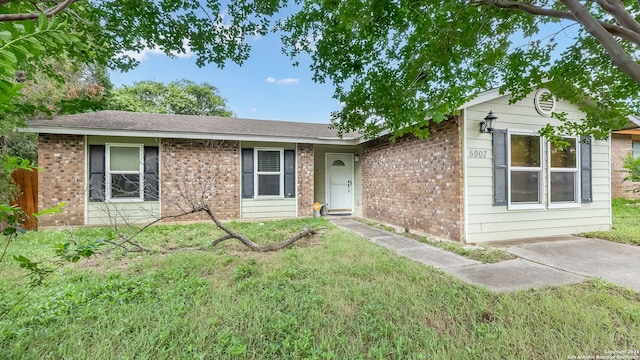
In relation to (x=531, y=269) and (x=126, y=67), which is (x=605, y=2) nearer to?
(x=531, y=269)

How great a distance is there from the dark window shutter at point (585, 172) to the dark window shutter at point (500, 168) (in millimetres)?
2017

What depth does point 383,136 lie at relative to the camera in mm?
7383

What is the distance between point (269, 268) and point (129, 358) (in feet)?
5.90

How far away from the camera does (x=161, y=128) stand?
681 cm

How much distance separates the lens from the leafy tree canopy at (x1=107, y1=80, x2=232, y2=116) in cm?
1673

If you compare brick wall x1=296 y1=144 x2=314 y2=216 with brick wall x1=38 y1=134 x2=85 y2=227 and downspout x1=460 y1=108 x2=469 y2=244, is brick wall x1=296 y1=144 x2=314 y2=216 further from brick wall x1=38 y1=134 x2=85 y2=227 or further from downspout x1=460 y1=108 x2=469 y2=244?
brick wall x1=38 y1=134 x2=85 y2=227

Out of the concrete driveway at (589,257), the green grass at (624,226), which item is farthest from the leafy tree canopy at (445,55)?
the green grass at (624,226)

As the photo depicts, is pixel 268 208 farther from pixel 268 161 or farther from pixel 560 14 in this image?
pixel 560 14

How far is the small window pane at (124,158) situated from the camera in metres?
6.77

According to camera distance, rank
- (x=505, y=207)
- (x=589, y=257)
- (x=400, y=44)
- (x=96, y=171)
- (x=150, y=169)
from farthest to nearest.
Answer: (x=150, y=169) → (x=96, y=171) → (x=505, y=207) → (x=589, y=257) → (x=400, y=44)

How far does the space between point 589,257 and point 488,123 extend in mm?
2588

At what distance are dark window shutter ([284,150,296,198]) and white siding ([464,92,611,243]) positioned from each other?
15.4 ft

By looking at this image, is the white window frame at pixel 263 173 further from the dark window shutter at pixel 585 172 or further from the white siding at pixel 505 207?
the dark window shutter at pixel 585 172

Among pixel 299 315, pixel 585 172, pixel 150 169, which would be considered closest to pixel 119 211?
pixel 150 169
